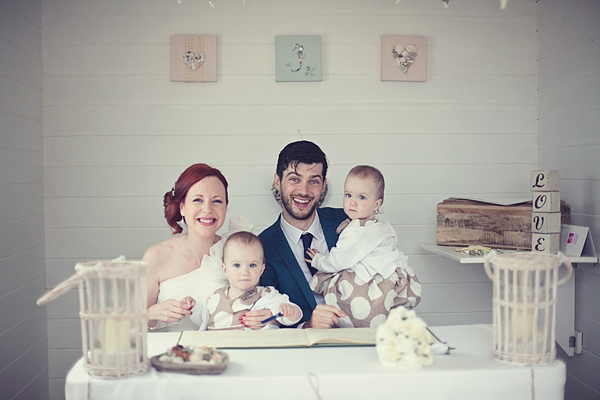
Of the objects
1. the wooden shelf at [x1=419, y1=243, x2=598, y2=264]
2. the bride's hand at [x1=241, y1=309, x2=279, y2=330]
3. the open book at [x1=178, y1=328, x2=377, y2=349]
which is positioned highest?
the wooden shelf at [x1=419, y1=243, x2=598, y2=264]

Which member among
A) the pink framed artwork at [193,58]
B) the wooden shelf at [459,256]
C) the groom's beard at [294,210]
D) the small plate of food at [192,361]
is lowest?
the small plate of food at [192,361]

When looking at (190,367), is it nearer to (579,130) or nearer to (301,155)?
(301,155)

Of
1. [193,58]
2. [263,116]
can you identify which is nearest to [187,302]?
[263,116]

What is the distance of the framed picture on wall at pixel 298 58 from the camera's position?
3.31 m

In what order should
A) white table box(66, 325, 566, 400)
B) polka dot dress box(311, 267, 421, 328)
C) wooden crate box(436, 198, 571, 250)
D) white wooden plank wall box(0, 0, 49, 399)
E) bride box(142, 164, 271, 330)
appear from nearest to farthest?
white table box(66, 325, 566, 400) → polka dot dress box(311, 267, 421, 328) → bride box(142, 164, 271, 330) → white wooden plank wall box(0, 0, 49, 399) → wooden crate box(436, 198, 571, 250)

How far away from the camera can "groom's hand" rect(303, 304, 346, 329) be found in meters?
2.27

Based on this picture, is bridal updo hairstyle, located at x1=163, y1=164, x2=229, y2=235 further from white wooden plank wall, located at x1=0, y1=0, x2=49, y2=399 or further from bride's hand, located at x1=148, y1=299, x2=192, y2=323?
white wooden plank wall, located at x1=0, y1=0, x2=49, y2=399

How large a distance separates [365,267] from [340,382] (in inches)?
38.6

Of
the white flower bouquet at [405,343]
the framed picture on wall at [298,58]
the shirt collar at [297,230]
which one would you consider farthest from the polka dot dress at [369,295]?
the framed picture on wall at [298,58]

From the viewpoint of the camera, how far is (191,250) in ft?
8.82

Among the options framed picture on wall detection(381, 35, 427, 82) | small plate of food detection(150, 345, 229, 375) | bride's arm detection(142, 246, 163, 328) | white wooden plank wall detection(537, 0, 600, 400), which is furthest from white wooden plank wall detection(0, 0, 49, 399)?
white wooden plank wall detection(537, 0, 600, 400)

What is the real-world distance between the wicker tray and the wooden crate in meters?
1.89

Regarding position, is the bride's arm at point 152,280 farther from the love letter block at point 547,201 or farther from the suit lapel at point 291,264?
the love letter block at point 547,201

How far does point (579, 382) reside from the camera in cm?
300
